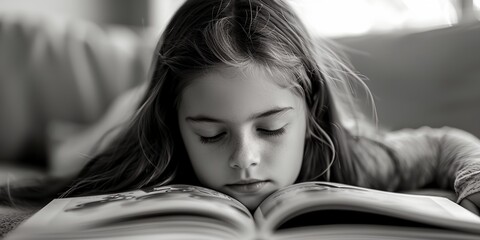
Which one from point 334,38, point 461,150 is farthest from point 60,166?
point 461,150

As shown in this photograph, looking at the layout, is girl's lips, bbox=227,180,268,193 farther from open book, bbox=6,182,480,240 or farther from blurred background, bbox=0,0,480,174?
blurred background, bbox=0,0,480,174

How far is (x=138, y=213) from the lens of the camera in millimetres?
540

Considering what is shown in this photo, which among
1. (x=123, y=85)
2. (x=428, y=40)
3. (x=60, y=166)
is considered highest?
(x=428, y=40)

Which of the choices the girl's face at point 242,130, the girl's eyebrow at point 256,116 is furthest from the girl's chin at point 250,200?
the girl's eyebrow at point 256,116

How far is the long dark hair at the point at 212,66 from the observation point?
0.80 metres

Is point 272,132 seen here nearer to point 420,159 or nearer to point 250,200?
point 250,200

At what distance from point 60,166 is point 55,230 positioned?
2.74ft

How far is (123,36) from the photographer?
5.40ft

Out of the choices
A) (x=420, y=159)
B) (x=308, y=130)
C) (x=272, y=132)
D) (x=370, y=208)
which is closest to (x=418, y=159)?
(x=420, y=159)

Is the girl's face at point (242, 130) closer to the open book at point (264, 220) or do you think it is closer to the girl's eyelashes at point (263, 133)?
the girl's eyelashes at point (263, 133)

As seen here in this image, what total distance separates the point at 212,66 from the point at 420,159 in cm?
48

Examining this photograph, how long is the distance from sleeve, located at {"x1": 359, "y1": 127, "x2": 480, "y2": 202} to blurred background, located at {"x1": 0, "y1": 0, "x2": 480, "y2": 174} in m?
0.15

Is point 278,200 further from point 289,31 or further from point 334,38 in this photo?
point 334,38

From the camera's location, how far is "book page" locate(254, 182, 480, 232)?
543 millimetres
